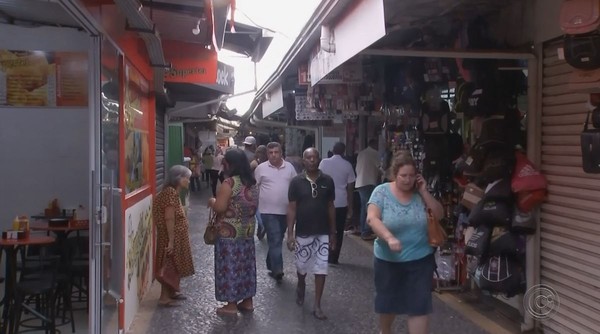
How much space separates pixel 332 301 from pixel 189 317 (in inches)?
61.4

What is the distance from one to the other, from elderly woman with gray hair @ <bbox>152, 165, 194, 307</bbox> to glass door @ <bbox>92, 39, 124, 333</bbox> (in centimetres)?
148

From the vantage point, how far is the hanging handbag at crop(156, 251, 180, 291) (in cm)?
708

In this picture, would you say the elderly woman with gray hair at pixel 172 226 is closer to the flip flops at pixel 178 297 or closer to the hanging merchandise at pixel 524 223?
the flip flops at pixel 178 297

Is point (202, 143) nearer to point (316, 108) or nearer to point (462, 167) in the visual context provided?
point (316, 108)

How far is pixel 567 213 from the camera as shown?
215 inches

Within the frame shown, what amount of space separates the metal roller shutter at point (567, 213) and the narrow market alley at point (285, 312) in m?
0.98

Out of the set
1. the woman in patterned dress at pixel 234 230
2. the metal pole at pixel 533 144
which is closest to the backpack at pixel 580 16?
the metal pole at pixel 533 144

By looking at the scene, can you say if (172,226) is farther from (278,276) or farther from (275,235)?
(278,276)

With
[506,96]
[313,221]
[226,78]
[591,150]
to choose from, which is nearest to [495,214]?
[506,96]

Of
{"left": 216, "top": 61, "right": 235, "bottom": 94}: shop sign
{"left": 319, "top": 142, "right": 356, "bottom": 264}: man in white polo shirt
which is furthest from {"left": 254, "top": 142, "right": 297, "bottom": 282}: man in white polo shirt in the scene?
{"left": 216, "top": 61, "right": 235, "bottom": 94}: shop sign

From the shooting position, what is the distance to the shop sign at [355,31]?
4594mm

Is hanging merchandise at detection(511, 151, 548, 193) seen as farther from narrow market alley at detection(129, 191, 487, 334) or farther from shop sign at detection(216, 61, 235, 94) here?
shop sign at detection(216, 61, 235, 94)

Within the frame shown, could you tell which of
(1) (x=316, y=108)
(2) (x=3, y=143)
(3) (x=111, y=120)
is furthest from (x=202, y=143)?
(3) (x=111, y=120)

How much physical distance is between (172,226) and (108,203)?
6.88 ft
